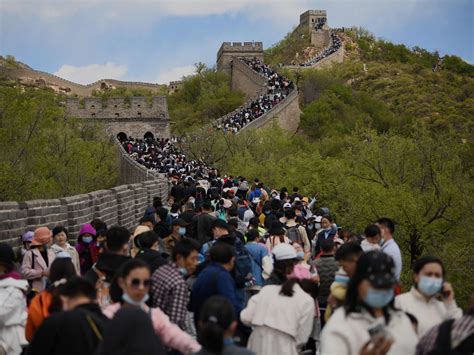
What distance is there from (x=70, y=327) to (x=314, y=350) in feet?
12.7

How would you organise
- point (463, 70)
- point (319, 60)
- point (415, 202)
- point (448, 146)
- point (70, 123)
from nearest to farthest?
point (415, 202) < point (448, 146) < point (70, 123) < point (319, 60) < point (463, 70)

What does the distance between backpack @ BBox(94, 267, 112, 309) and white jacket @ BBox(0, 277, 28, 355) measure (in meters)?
0.64

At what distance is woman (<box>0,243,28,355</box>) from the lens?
6.41 m

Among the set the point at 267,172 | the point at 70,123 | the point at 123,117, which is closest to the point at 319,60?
the point at 123,117

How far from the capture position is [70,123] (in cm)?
5231

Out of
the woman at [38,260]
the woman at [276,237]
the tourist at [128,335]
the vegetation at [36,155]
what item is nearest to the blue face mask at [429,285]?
the tourist at [128,335]

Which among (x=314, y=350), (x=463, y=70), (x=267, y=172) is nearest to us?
(x=314, y=350)

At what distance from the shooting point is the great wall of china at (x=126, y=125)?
11.8 metres

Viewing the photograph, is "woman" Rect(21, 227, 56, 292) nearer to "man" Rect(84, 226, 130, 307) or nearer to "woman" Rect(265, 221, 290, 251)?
"man" Rect(84, 226, 130, 307)

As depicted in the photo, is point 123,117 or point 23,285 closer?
point 23,285

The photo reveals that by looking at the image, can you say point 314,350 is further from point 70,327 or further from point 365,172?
point 365,172

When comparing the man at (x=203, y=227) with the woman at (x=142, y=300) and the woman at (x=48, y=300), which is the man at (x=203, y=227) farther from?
the woman at (x=142, y=300)

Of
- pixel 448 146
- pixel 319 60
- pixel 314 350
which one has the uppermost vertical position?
pixel 319 60

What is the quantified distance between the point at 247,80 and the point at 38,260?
6815 centimetres
